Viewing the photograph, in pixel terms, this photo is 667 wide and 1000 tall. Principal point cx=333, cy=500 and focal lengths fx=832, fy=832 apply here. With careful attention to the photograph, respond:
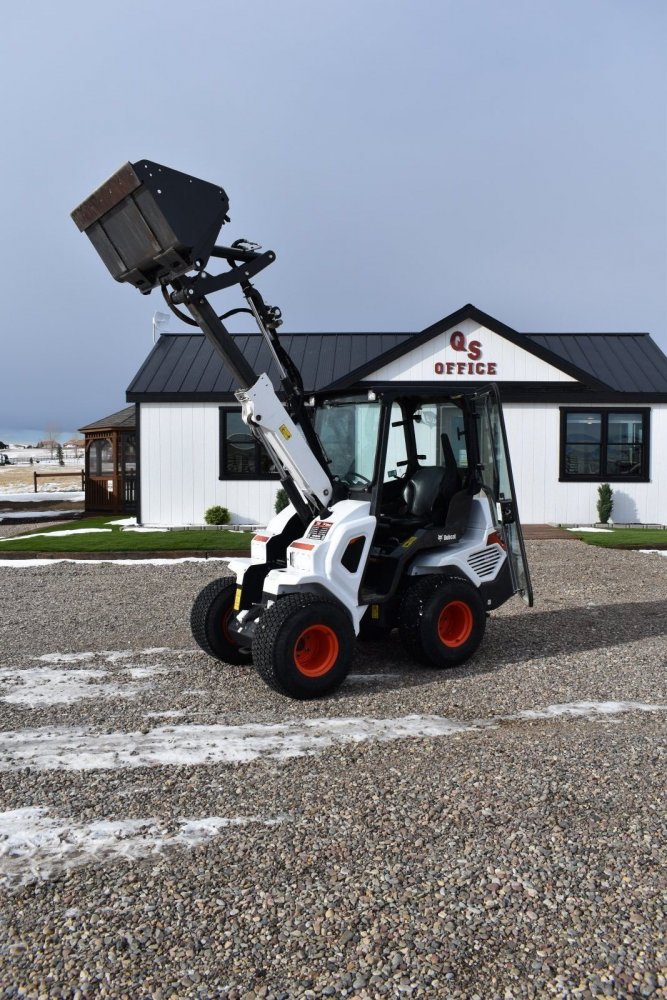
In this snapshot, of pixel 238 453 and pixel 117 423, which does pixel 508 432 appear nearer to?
pixel 238 453

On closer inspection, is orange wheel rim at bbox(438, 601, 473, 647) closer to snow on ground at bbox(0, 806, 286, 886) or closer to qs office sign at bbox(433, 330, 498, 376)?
snow on ground at bbox(0, 806, 286, 886)

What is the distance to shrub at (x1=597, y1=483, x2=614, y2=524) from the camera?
53.5 ft

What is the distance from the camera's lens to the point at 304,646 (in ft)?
18.6

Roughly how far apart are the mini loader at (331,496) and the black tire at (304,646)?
1 centimetres

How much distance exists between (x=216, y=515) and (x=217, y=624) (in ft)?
33.2

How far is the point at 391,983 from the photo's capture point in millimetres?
2588

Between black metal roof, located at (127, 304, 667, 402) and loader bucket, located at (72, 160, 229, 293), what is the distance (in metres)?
9.94

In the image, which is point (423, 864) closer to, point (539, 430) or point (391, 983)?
point (391, 983)

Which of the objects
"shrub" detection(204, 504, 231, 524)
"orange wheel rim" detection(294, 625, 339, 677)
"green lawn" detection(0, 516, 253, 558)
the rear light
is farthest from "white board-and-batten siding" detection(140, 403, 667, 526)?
"orange wheel rim" detection(294, 625, 339, 677)

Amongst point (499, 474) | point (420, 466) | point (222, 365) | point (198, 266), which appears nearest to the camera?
point (198, 266)

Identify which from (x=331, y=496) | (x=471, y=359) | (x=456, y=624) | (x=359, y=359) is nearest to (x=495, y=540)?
(x=456, y=624)

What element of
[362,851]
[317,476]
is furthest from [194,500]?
[362,851]

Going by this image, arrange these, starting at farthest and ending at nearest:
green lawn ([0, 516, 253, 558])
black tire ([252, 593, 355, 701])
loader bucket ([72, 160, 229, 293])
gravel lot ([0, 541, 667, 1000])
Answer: green lawn ([0, 516, 253, 558]) → black tire ([252, 593, 355, 701]) → loader bucket ([72, 160, 229, 293]) → gravel lot ([0, 541, 667, 1000])

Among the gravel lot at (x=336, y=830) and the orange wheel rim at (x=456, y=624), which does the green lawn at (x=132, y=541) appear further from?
the orange wheel rim at (x=456, y=624)
